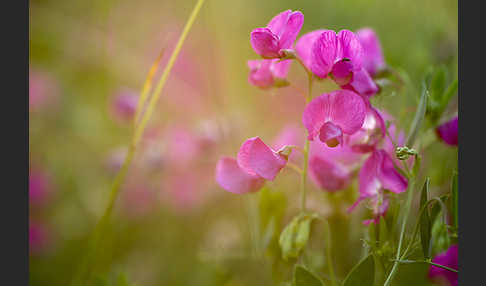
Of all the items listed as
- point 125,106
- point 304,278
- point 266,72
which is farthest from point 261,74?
point 125,106

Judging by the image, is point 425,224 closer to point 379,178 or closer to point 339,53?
point 379,178

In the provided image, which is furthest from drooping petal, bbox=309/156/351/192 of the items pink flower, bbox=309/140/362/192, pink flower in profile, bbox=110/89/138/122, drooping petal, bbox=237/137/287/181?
pink flower in profile, bbox=110/89/138/122

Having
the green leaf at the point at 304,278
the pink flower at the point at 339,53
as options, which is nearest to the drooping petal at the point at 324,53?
the pink flower at the point at 339,53

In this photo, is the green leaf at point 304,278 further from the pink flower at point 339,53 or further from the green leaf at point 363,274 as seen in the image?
the pink flower at point 339,53

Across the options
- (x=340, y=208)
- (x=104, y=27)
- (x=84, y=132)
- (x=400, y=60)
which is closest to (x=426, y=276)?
(x=340, y=208)

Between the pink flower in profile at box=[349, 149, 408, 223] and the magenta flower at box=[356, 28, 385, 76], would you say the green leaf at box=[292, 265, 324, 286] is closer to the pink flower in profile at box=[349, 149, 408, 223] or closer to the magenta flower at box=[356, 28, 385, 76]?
the pink flower in profile at box=[349, 149, 408, 223]

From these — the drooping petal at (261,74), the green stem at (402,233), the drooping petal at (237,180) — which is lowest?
the green stem at (402,233)
